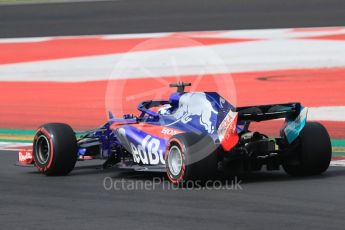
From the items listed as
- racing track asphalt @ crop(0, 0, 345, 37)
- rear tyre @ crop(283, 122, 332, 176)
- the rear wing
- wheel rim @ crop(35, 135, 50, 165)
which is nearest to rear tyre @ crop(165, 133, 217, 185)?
the rear wing

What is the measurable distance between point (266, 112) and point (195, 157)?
128cm

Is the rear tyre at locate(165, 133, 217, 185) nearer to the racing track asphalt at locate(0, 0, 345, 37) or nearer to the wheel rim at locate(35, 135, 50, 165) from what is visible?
the wheel rim at locate(35, 135, 50, 165)

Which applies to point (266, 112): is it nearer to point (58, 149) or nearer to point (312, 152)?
point (312, 152)

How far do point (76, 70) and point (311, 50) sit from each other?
5.91 m

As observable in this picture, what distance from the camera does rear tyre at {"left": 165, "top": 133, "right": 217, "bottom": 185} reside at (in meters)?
11.4

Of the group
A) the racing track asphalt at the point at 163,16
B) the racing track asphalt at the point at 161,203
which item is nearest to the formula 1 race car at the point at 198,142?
the racing track asphalt at the point at 161,203

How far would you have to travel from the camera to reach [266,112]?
39.7ft

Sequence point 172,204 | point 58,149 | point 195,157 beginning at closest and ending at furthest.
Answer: point 172,204 → point 195,157 → point 58,149

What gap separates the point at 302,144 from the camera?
483 inches

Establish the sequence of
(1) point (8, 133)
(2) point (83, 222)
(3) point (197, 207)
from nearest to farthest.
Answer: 1. (2) point (83, 222)
2. (3) point (197, 207)
3. (1) point (8, 133)

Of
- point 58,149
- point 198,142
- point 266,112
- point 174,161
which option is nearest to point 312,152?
point 266,112

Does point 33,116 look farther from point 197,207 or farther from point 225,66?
point 197,207

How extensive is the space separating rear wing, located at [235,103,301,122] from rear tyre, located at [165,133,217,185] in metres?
Answer: 0.66

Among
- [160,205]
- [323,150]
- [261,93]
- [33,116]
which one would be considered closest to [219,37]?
[261,93]
